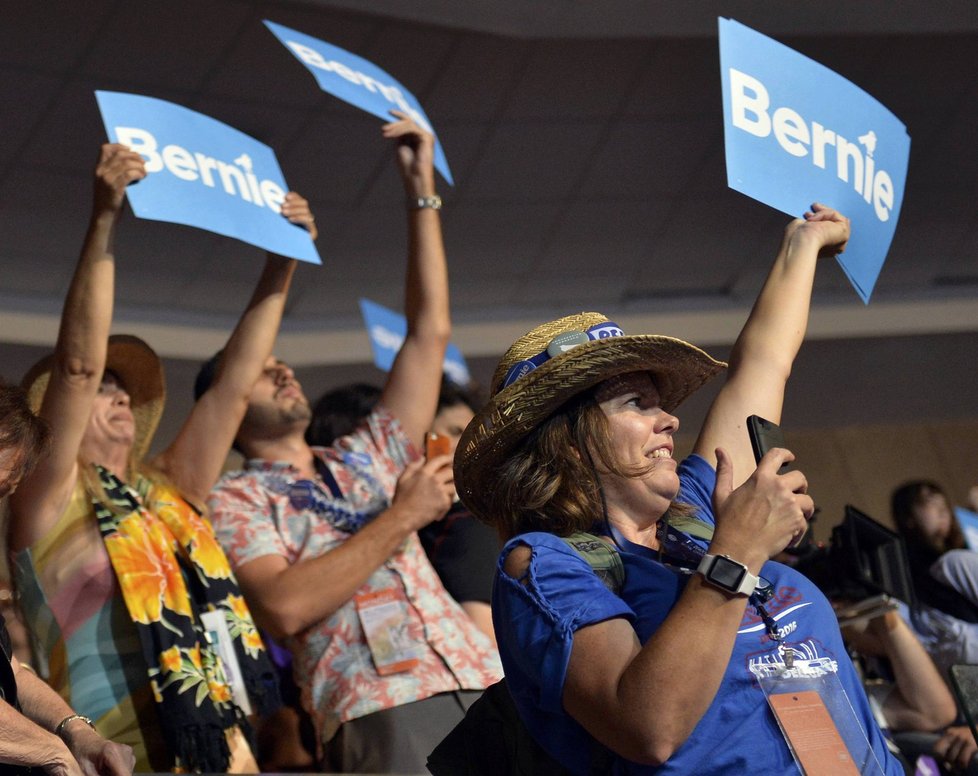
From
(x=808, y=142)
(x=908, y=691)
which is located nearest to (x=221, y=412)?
(x=808, y=142)

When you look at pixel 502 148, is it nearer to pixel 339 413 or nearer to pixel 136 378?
pixel 339 413

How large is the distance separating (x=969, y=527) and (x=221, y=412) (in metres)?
2.48

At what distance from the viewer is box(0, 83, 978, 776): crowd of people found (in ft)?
4.39

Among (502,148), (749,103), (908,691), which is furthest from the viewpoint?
(502,148)

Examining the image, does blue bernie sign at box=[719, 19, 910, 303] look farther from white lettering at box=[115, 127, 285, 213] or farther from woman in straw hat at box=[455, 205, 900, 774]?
white lettering at box=[115, 127, 285, 213]

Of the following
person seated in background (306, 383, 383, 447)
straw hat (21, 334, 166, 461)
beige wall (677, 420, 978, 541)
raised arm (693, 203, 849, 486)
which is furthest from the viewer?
beige wall (677, 420, 978, 541)

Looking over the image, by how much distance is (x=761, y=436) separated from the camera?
1.47 meters

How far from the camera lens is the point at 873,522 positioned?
116 inches

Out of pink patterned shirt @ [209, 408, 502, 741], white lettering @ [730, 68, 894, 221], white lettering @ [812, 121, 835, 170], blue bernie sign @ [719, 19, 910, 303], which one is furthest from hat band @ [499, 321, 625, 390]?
pink patterned shirt @ [209, 408, 502, 741]

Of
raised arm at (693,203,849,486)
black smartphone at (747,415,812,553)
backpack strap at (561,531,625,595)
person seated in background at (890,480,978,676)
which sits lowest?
person seated in background at (890,480,978,676)

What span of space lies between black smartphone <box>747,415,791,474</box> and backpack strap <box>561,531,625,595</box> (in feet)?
0.65

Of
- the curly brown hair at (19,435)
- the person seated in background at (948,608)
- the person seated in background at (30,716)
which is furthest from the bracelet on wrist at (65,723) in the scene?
the person seated in background at (948,608)

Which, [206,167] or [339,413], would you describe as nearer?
[206,167]


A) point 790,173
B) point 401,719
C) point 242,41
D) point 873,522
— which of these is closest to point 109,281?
point 401,719
